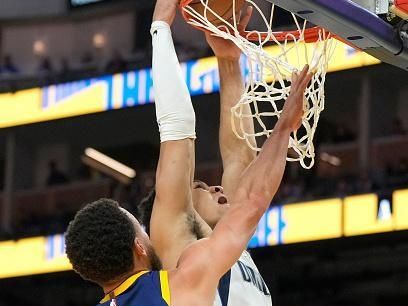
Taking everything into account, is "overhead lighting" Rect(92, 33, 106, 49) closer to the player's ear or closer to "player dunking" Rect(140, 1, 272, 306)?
"player dunking" Rect(140, 1, 272, 306)

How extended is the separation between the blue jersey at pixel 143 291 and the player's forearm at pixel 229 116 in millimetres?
1191

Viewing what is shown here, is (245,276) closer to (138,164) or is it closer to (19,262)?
(19,262)

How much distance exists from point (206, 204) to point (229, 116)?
1.50 feet

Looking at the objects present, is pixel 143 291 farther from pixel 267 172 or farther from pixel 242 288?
pixel 242 288

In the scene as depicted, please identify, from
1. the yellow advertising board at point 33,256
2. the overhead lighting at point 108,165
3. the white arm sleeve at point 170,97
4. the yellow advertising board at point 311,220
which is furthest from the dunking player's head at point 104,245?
the overhead lighting at point 108,165

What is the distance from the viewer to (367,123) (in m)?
15.5

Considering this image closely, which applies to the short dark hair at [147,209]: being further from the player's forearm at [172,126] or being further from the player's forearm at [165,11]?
the player's forearm at [165,11]

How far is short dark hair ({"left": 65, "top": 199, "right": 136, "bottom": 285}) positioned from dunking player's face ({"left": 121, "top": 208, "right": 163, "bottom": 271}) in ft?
0.19

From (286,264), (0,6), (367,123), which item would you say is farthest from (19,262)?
(0,6)

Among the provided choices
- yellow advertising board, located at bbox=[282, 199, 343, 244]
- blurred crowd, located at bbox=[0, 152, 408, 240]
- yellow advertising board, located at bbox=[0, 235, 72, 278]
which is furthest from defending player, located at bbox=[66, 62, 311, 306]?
yellow advertising board, located at bbox=[0, 235, 72, 278]

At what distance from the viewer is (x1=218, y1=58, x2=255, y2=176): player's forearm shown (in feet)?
14.7

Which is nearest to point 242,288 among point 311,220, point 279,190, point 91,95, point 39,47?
point 311,220

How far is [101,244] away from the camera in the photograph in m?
3.31

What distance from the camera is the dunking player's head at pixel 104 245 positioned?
3318 mm
